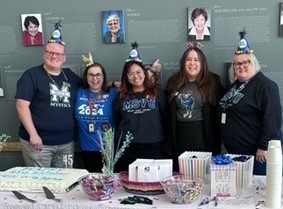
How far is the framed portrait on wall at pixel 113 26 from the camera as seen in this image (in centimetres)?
287

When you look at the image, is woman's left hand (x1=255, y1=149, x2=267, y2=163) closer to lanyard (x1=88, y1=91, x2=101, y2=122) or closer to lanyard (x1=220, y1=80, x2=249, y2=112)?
lanyard (x1=220, y1=80, x2=249, y2=112)

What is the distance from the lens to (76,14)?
2928 millimetres

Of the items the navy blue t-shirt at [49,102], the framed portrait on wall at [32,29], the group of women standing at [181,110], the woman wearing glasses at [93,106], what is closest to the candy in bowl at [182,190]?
the group of women standing at [181,110]

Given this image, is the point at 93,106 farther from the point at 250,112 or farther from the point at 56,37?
the point at 250,112

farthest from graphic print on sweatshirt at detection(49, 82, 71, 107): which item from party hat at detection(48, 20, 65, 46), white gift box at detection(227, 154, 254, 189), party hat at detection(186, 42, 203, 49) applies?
white gift box at detection(227, 154, 254, 189)

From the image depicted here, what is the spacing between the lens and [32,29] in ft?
9.80

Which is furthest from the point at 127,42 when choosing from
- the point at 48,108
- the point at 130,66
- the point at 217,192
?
the point at 217,192

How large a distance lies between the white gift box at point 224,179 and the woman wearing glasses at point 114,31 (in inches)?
58.7

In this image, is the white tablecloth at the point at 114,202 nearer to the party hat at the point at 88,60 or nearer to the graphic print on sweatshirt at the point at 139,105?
the graphic print on sweatshirt at the point at 139,105

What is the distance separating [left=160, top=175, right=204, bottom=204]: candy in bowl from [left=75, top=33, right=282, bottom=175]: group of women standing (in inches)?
29.1

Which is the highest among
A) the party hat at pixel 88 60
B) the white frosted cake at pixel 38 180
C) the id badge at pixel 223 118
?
the party hat at pixel 88 60

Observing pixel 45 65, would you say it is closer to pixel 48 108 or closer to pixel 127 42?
pixel 48 108

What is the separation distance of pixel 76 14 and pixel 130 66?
64 cm

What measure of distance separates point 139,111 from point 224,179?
1039 mm
